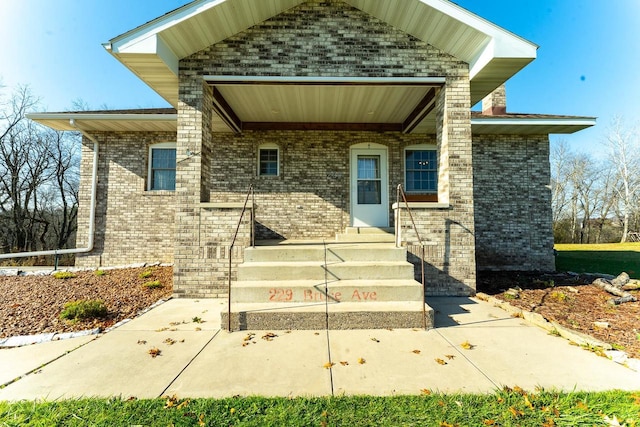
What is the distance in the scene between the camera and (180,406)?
2.24 meters

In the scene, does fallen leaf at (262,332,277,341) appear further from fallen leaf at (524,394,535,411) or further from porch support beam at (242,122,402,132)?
porch support beam at (242,122,402,132)

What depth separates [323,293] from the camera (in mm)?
4305

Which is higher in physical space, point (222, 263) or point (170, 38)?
point (170, 38)

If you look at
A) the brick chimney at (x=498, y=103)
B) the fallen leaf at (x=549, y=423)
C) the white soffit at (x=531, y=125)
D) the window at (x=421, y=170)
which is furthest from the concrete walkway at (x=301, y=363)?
the brick chimney at (x=498, y=103)

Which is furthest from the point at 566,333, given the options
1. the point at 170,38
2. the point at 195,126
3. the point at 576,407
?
the point at 170,38

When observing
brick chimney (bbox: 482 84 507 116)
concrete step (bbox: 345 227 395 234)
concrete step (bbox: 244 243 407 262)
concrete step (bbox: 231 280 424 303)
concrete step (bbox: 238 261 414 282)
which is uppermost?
brick chimney (bbox: 482 84 507 116)

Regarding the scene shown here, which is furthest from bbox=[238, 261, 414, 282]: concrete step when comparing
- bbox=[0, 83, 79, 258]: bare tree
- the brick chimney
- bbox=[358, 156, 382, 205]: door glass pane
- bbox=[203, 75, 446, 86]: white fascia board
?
bbox=[0, 83, 79, 258]: bare tree

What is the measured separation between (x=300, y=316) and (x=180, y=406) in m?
1.84

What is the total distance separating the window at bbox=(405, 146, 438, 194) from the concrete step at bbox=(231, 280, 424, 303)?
4940 millimetres

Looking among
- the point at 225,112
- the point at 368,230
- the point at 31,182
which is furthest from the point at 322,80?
the point at 31,182

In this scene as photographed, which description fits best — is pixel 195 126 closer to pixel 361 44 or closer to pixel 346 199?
pixel 361 44

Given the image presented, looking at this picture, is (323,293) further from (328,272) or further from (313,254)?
(313,254)

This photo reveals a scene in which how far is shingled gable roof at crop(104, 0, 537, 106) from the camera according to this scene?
16.4ft

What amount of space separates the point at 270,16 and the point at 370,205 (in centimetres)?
510
